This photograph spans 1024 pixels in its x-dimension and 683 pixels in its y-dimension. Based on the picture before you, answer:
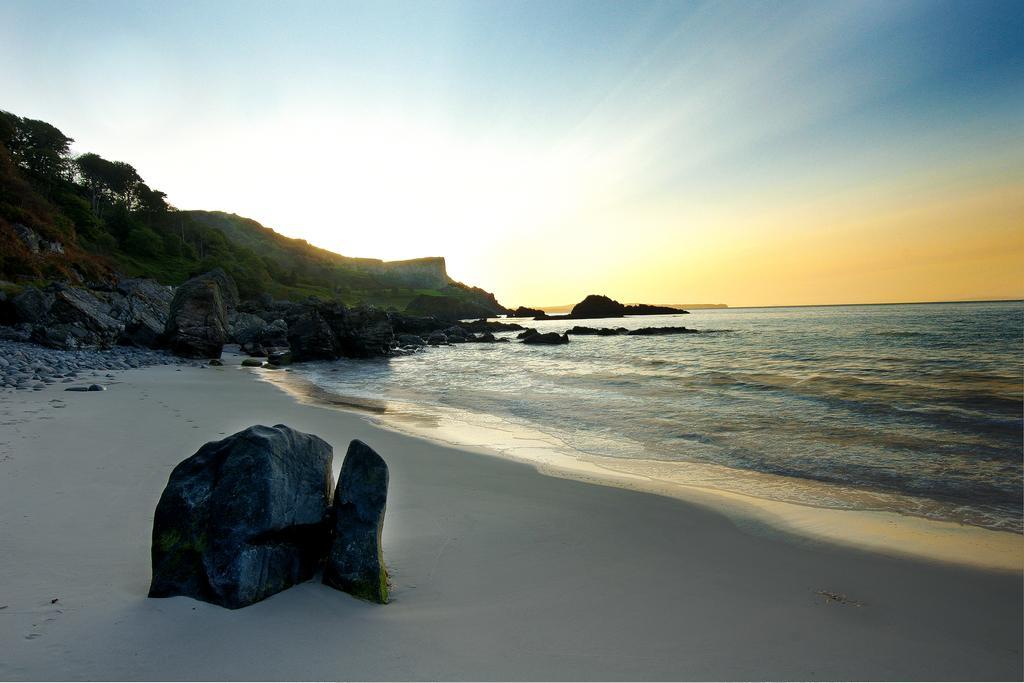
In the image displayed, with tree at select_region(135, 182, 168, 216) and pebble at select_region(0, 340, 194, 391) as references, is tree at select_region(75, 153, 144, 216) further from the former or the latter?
pebble at select_region(0, 340, 194, 391)

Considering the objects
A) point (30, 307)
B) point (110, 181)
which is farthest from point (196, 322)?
point (110, 181)

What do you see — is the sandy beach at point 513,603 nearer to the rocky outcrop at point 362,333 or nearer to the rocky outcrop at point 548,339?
the rocky outcrop at point 362,333

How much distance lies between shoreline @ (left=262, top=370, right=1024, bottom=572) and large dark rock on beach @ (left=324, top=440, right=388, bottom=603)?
13.2ft

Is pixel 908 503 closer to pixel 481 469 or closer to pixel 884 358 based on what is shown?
pixel 481 469

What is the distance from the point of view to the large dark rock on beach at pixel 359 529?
339 cm

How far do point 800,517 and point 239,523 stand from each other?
6094 millimetres

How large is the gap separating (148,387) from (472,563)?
13.4 metres

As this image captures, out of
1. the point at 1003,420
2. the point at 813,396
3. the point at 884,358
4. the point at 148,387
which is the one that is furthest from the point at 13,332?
the point at 884,358

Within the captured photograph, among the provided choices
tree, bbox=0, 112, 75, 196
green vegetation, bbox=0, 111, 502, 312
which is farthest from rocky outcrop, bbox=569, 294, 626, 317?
tree, bbox=0, 112, 75, 196

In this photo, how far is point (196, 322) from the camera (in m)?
23.6

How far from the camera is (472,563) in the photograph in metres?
4.15

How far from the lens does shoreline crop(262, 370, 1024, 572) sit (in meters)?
4.93

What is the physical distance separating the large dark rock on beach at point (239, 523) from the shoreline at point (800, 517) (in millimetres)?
4362

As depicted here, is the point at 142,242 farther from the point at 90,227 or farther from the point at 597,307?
the point at 597,307
